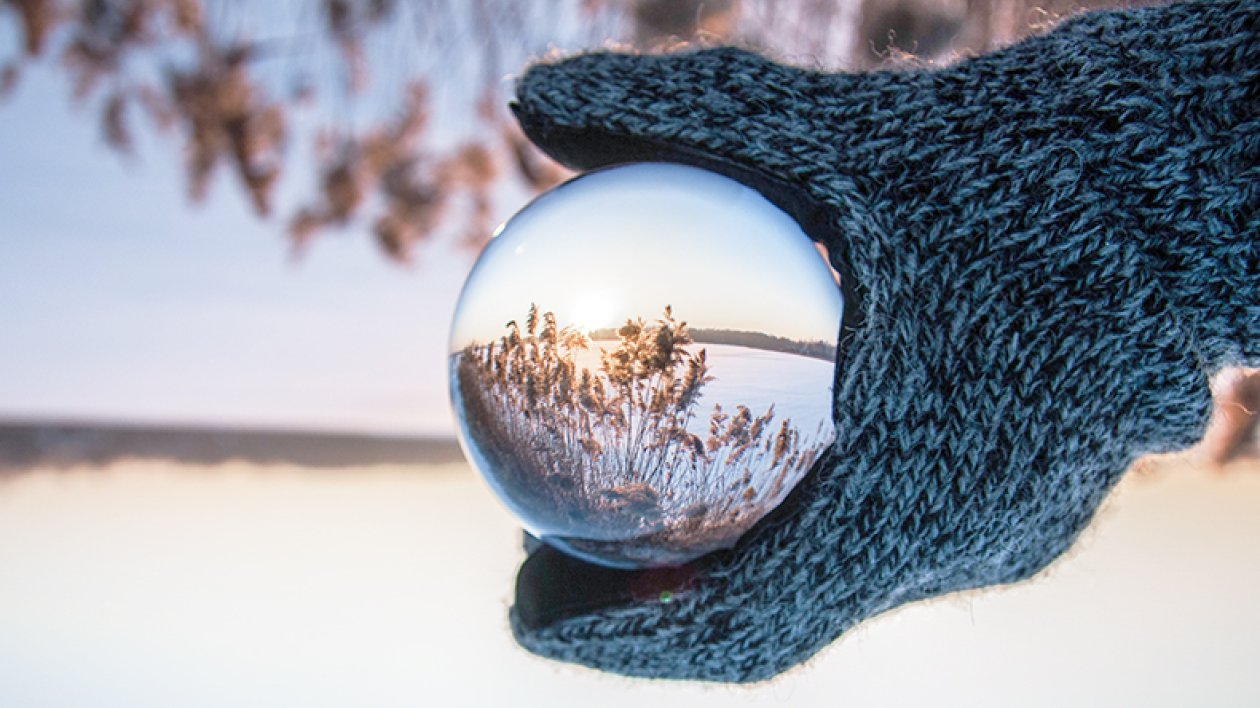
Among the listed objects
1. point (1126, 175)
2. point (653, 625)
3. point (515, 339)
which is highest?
point (1126, 175)

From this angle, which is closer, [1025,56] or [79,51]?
[1025,56]

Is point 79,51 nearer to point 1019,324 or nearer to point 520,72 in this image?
point 520,72

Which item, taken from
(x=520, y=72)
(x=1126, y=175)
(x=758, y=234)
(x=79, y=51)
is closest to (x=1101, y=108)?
(x=1126, y=175)
